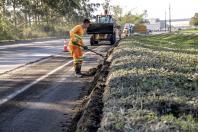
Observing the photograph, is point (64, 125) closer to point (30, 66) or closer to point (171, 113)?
point (171, 113)

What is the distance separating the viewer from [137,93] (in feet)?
30.2

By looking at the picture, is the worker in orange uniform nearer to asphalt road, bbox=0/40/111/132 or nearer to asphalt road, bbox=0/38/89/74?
asphalt road, bbox=0/40/111/132

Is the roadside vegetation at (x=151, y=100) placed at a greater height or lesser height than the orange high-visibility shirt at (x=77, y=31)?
lesser

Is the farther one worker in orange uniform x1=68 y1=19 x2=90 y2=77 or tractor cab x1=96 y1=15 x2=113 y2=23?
tractor cab x1=96 y1=15 x2=113 y2=23

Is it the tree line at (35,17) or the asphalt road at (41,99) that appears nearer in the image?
the asphalt road at (41,99)

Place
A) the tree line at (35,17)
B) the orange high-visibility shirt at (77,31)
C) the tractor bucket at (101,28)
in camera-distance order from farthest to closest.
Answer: the tree line at (35,17) → the tractor bucket at (101,28) → the orange high-visibility shirt at (77,31)

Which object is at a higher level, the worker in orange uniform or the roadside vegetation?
the worker in orange uniform

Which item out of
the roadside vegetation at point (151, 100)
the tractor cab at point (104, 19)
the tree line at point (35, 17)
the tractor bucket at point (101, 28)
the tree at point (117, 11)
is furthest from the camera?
the tree at point (117, 11)

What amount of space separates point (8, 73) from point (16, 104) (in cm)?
663

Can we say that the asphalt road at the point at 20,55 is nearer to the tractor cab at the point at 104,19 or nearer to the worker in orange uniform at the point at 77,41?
the worker in orange uniform at the point at 77,41

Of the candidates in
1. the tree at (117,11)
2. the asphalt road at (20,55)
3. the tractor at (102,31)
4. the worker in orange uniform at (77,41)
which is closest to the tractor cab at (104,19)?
the tractor at (102,31)

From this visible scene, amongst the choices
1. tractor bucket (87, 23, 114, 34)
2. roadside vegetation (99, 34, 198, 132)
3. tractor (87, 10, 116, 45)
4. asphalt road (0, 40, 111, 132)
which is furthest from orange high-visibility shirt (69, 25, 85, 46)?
tractor bucket (87, 23, 114, 34)

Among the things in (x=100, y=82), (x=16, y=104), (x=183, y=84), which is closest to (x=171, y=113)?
(x=183, y=84)

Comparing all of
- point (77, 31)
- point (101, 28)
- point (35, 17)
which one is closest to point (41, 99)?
point (77, 31)
